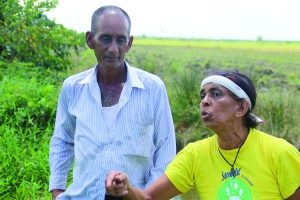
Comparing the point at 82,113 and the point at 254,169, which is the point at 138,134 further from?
the point at 254,169

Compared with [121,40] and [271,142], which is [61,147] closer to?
[121,40]

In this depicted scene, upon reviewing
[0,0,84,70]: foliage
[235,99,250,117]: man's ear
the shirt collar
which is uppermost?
the shirt collar

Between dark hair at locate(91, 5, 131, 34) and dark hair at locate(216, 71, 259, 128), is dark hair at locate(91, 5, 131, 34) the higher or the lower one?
the higher one

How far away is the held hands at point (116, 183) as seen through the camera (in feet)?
8.46

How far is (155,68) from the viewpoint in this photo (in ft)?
44.0

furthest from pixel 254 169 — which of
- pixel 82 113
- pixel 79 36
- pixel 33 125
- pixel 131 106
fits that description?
pixel 79 36

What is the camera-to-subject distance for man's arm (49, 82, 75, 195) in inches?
125

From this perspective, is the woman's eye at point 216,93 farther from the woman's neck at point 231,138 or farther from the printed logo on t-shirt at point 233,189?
the printed logo on t-shirt at point 233,189

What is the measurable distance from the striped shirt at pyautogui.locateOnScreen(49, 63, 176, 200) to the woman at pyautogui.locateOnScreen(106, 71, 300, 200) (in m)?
0.12

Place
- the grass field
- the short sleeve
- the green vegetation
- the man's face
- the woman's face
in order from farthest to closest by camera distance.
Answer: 1. the green vegetation
2. the grass field
3. the man's face
4. the woman's face
5. the short sleeve

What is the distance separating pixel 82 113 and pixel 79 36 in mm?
7118

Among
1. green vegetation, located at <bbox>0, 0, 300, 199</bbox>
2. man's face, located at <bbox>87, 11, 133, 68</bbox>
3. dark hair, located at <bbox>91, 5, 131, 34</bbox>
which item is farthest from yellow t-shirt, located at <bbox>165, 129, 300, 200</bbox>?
green vegetation, located at <bbox>0, 0, 300, 199</bbox>

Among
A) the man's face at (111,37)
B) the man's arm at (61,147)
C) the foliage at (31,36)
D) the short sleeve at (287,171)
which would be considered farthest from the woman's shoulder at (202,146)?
the foliage at (31,36)

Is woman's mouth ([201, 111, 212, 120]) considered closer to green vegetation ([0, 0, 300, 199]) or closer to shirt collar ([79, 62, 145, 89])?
shirt collar ([79, 62, 145, 89])
